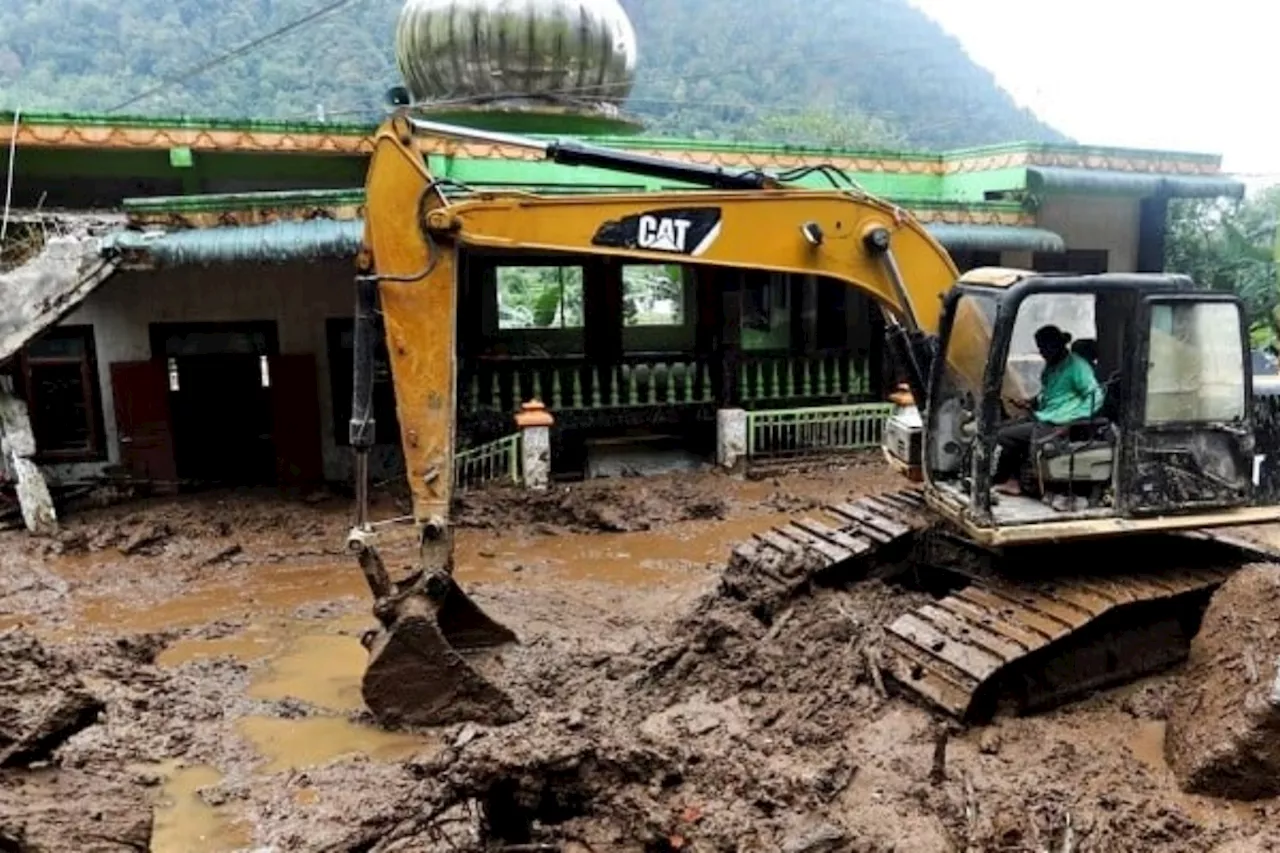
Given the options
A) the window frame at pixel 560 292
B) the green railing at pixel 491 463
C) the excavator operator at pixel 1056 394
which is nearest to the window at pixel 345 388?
the green railing at pixel 491 463

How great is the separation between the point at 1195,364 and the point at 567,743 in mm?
4175

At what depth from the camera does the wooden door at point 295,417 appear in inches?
503

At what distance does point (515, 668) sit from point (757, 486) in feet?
20.7

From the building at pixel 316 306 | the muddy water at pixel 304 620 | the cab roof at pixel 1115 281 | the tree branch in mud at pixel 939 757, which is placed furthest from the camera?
the building at pixel 316 306

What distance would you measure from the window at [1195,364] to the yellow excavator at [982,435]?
0.04 ft

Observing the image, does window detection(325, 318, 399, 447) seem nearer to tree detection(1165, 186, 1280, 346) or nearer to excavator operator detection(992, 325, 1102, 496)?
excavator operator detection(992, 325, 1102, 496)

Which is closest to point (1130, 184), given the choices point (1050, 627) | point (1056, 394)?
point (1056, 394)

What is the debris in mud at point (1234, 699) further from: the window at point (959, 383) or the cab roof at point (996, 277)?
the cab roof at point (996, 277)

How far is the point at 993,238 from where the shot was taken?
44.4ft

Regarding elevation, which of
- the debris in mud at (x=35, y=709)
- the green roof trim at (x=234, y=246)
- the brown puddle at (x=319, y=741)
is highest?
the green roof trim at (x=234, y=246)

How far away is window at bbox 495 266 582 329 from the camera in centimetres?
1355

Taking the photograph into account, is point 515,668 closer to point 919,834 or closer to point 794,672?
point 794,672

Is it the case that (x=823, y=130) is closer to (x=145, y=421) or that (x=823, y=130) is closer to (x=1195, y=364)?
(x=145, y=421)

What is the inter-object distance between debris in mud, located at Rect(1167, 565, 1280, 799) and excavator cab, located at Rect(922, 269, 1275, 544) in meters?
0.59
